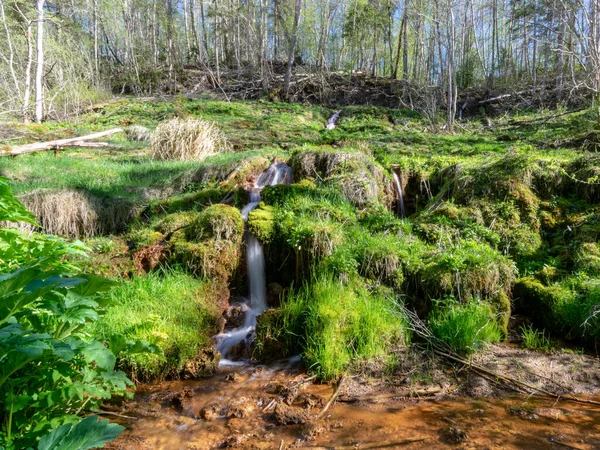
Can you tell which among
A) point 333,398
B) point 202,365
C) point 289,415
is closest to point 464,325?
point 333,398

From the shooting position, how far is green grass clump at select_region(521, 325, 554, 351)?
14.3 ft

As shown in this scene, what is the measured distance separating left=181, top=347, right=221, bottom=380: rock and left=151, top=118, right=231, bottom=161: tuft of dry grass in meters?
6.09

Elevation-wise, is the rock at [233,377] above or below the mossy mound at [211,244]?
below

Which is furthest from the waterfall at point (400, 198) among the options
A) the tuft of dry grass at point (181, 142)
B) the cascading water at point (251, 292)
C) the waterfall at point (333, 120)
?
the waterfall at point (333, 120)

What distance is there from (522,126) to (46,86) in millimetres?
18800

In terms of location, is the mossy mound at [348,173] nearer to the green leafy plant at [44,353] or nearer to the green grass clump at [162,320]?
the green grass clump at [162,320]

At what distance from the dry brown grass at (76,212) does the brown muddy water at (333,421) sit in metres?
3.68

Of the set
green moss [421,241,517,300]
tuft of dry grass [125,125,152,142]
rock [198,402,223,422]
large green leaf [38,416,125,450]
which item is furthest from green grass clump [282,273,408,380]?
tuft of dry grass [125,125,152,142]

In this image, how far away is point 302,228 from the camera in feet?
18.2

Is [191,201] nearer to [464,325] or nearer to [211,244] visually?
[211,244]

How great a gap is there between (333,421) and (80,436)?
2.26 m

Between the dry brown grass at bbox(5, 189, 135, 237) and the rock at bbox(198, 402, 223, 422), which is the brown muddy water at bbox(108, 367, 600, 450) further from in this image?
the dry brown grass at bbox(5, 189, 135, 237)

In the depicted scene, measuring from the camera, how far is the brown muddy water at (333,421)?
304 cm

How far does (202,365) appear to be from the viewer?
4.25m
